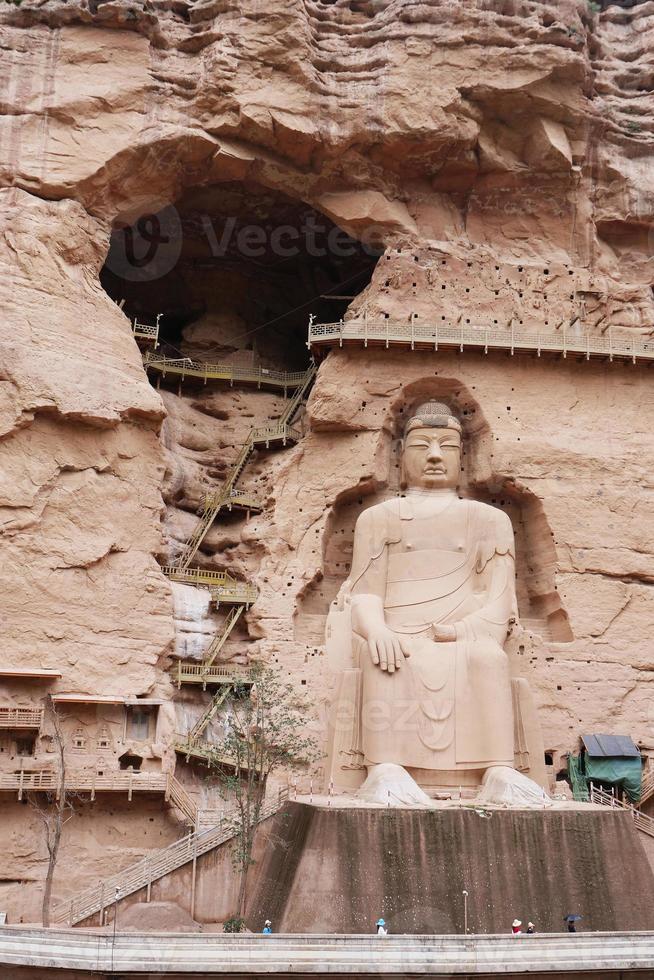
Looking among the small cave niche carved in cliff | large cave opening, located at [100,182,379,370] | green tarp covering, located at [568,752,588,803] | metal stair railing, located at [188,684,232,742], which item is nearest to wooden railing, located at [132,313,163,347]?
large cave opening, located at [100,182,379,370]

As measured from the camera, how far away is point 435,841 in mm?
11594

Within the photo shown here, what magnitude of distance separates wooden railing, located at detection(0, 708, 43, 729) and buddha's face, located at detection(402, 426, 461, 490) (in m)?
6.85

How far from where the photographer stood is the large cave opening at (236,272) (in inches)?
880

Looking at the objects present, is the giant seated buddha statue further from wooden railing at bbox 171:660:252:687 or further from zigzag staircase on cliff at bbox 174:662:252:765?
wooden railing at bbox 171:660:252:687

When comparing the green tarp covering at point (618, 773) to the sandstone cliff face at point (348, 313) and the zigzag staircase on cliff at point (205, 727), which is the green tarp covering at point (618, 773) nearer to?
the sandstone cliff face at point (348, 313)

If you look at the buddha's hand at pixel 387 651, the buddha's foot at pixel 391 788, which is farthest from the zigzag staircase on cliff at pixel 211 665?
the buddha's foot at pixel 391 788

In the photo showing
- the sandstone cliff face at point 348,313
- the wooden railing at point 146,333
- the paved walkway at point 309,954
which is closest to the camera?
the paved walkway at point 309,954

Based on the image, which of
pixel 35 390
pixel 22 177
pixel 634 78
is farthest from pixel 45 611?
pixel 634 78

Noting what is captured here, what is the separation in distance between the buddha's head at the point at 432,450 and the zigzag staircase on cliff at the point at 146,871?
5.20m

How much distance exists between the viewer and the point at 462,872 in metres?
11.4

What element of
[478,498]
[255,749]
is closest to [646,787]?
[478,498]

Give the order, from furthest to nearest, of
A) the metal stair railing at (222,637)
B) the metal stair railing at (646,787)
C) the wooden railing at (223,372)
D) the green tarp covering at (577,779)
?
1. the wooden railing at (223,372)
2. the metal stair railing at (222,637)
3. the metal stair railing at (646,787)
4. the green tarp covering at (577,779)

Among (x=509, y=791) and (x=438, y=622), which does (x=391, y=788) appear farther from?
(x=438, y=622)

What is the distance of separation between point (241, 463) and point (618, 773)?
9332mm
